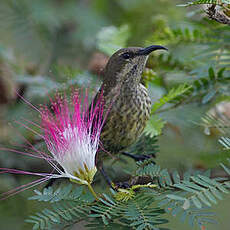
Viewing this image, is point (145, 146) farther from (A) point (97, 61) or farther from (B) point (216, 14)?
(A) point (97, 61)

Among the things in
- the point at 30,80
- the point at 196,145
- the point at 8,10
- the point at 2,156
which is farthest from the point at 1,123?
the point at 196,145

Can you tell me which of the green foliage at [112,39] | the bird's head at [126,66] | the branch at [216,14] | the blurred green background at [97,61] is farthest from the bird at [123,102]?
the branch at [216,14]

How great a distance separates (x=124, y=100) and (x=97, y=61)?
1024 millimetres

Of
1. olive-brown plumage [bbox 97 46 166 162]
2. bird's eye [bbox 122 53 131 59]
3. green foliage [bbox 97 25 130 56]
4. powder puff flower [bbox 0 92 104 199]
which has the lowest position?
powder puff flower [bbox 0 92 104 199]

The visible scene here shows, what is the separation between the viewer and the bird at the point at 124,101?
211 cm

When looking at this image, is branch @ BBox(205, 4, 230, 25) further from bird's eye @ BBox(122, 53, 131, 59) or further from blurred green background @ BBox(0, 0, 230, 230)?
bird's eye @ BBox(122, 53, 131, 59)

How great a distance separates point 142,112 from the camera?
2.13 meters

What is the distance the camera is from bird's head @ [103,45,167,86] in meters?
2.15

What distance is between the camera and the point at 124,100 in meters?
2.15

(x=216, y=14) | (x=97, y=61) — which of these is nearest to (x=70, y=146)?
(x=216, y=14)

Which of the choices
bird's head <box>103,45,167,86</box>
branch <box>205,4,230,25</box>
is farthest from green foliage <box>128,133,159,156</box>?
branch <box>205,4,230,25</box>

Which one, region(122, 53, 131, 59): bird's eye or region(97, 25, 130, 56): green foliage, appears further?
region(97, 25, 130, 56): green foliage

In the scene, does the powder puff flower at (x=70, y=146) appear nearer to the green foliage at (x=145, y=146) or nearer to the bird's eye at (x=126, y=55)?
the green foliage at (x=145, y=146)

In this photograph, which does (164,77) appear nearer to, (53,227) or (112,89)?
(112,89)
